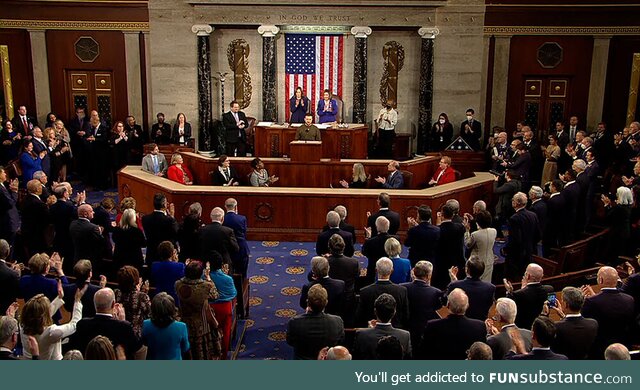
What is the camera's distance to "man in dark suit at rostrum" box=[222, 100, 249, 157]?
15.0m

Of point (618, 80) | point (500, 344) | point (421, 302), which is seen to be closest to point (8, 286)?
point (421, 302)

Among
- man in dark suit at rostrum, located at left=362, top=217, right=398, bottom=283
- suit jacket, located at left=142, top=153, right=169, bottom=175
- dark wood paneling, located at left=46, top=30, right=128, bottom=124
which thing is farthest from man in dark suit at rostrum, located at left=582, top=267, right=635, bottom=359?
dark wood paneling, located at left=46, top=30, right=128, bottom=124

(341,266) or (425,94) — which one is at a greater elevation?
(425,94)

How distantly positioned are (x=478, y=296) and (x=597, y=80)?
11.3 metres

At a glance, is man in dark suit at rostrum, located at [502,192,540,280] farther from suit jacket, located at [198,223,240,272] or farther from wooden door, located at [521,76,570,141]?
wooden door, located at [521,76,570,141]

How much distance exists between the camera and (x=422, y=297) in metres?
5.97

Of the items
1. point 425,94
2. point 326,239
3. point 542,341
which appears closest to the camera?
point 542,341

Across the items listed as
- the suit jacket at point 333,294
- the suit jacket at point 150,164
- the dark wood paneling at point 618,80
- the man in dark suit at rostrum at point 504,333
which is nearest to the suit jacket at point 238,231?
the suit jacket at point 333,294

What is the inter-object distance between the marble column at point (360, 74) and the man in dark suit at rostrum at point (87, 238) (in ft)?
30.6

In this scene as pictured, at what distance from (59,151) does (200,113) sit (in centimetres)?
338

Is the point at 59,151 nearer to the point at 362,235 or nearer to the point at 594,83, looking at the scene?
the point at 362,235

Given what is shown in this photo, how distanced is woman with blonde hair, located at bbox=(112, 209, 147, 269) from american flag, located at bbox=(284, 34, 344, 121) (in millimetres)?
9373

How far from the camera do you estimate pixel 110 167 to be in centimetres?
1469

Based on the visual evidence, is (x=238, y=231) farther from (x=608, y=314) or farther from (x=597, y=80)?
(x=597, y=80)
